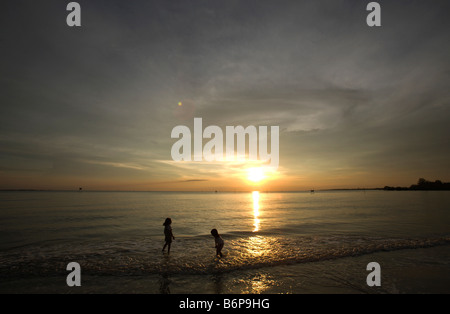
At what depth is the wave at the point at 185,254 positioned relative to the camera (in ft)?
42.1

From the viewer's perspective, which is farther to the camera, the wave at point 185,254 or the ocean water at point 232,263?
the wave at point 185,254

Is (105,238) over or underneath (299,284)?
underneath

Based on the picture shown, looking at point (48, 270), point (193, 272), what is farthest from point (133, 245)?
point (193, 272)

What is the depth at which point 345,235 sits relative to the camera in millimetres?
22234

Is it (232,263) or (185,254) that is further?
(185,254)

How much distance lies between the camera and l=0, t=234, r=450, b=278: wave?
12820 millimetres

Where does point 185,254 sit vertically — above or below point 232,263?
below

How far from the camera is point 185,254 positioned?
16.0 metres

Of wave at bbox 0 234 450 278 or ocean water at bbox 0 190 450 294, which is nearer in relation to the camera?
ocean water at bbox 0 190 450 294
